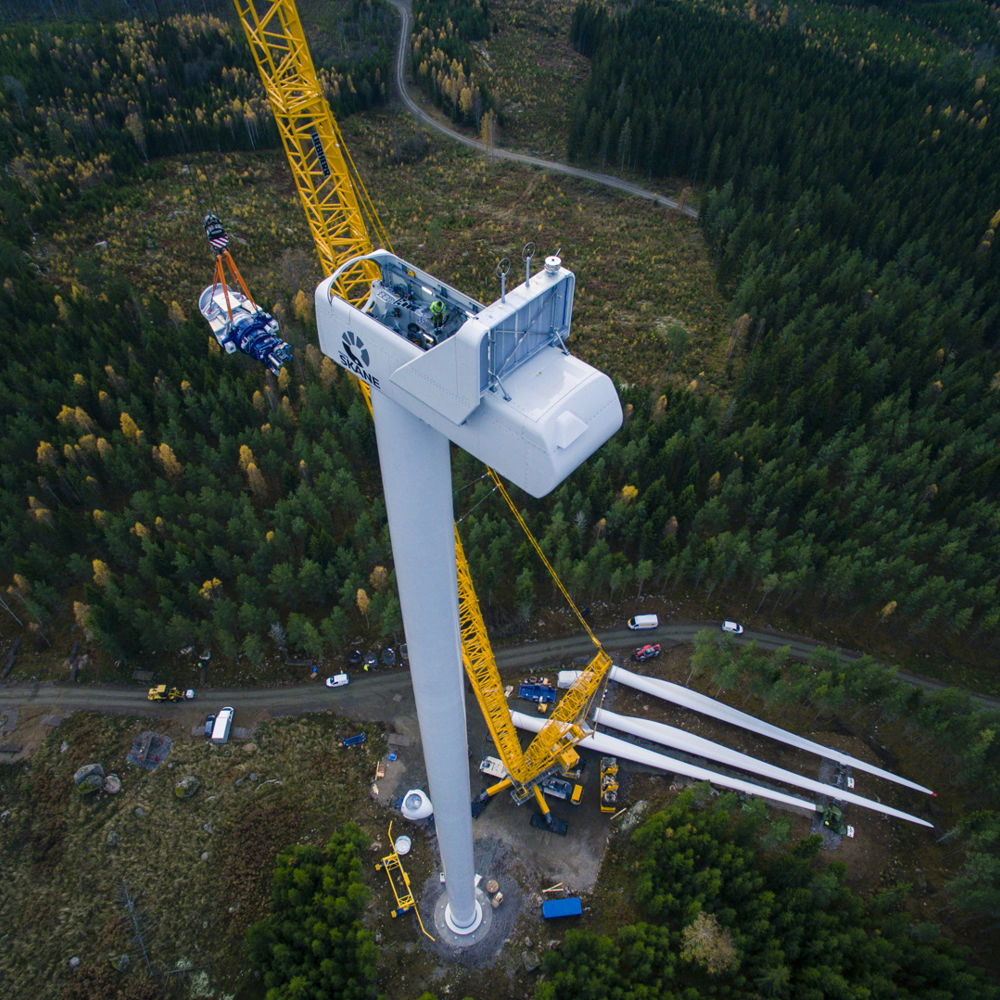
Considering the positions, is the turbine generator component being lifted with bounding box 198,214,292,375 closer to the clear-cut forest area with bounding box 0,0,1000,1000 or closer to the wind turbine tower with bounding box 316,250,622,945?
the clear-cut forest area with bounding box 0,0,1000,1000

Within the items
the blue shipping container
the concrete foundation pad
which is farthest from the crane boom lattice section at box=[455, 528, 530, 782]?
the concrete foundation pad

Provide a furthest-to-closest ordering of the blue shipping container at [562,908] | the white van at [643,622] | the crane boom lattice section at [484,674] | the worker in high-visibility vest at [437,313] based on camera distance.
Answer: the white van at [643,622] → the blue shipping container at [562,908] → the crane boom lattice section at [484,674] → the worker in high-visibility vest at [437,313]

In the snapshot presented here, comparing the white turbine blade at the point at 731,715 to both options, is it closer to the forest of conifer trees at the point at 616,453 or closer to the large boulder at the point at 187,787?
the forest of conifer trees at the point at 616,453

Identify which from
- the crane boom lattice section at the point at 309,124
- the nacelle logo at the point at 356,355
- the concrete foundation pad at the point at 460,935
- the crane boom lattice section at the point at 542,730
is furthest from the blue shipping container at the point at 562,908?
the crane boom lattice section at the point at 309,124

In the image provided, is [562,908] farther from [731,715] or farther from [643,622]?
[643,622]

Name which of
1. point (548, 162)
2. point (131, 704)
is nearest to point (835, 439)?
point (131, 704)
